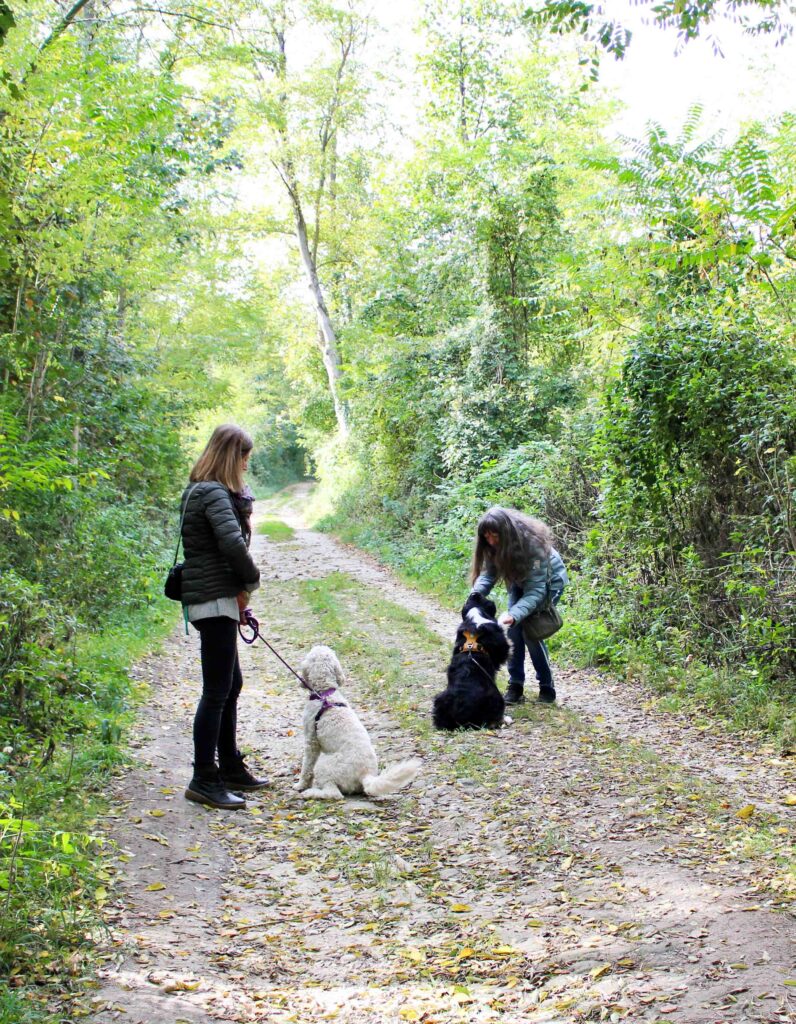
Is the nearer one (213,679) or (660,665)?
(213,679)

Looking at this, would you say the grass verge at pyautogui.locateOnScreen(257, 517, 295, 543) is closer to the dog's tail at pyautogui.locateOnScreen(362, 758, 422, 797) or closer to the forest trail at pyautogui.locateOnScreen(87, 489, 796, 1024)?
the forest trail at pyautogui.locateOnScreen(87, 489, 796, 1024)

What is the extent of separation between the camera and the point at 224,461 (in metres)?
4.96

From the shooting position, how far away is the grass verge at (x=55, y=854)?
118 inches

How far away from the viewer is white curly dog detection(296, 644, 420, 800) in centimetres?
512

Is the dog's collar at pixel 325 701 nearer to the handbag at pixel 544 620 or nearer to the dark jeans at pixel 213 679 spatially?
the dark jeans at pixel 213 679

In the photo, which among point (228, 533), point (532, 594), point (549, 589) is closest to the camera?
point (228, 533)

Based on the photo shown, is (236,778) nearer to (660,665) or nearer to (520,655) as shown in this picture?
(520,655)

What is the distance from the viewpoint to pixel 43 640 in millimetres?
5832

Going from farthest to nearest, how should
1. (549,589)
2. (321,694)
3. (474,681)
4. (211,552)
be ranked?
(549,589), (474,681), (321,694), (211,552)

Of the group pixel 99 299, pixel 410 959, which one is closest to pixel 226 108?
pixel 99 299

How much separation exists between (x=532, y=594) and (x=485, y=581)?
1.35ft

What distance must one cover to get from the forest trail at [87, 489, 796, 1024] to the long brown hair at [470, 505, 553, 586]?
1228mm

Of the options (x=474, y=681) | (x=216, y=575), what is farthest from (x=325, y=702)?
(x=474, y=681)

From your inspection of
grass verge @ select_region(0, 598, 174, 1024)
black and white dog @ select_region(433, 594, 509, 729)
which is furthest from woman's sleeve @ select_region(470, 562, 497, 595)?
grass verge @ select_region(0, 598, 174, 1024)
